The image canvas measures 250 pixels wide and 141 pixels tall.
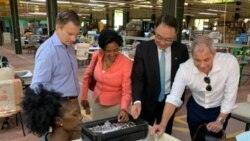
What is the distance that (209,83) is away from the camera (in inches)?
63.8

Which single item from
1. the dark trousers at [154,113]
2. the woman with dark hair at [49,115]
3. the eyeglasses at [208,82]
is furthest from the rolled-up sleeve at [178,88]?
the woman with dark hair at [49,115]

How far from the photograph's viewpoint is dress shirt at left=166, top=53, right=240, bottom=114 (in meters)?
1.61

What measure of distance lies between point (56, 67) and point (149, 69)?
0.63 meters

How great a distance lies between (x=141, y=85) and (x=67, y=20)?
665 mm

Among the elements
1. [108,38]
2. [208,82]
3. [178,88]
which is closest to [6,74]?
[108,38]

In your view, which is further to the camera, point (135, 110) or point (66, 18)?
point (135, 110)

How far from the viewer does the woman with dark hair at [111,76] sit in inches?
72.2

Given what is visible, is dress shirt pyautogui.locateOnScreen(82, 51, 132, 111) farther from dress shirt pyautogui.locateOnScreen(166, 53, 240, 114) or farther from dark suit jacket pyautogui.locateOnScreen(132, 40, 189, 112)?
dress shirt pyautogui.locateOnScreen(166, 53, 240, 114)

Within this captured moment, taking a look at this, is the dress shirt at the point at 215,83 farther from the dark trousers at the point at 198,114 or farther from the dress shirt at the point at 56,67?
the dress shirt at the point at 56,67

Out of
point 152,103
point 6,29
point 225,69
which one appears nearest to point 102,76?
point 152,103

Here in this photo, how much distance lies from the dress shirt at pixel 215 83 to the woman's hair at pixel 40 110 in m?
0.72

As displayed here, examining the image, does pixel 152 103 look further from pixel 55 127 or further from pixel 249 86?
pixel 249 86

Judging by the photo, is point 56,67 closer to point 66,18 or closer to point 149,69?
point 66,18

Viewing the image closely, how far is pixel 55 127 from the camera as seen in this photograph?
1.45 meters
